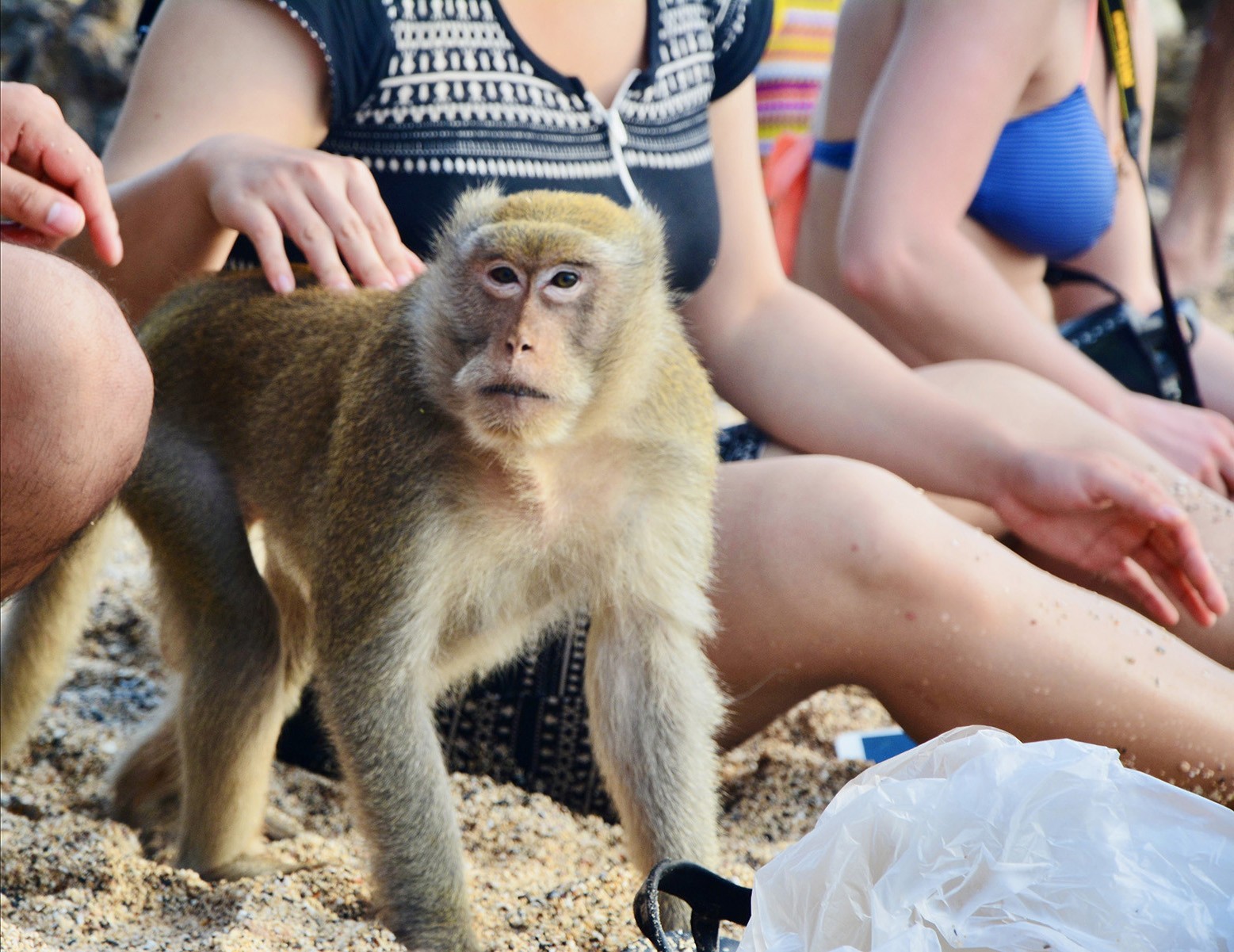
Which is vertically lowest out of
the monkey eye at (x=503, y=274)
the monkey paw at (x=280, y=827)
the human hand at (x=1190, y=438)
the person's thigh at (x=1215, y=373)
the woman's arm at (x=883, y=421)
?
the monkey paw at (x=280, y=827)

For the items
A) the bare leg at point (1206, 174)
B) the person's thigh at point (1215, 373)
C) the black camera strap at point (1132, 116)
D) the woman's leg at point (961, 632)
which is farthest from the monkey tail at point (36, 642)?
the bare leg at point (1206, 174)

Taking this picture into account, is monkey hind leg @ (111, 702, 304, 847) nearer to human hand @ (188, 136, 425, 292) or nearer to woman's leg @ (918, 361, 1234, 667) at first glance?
human hand @ (188, 136, 425, 292)

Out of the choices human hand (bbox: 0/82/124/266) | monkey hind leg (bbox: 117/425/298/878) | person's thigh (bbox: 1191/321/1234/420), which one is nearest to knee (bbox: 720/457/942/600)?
monkey hind leg (bbox: 117/425/298/878)

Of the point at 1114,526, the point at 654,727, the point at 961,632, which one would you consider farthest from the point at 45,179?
the point at 1114,526

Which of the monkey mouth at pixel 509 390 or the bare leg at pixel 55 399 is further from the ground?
the bare leg at pixel 55 399

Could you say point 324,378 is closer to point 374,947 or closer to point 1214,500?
point 374,947

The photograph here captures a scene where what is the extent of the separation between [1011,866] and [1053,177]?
204 cm

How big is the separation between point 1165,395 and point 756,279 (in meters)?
1.10

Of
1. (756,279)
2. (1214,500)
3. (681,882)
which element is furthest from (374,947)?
(1214,500)

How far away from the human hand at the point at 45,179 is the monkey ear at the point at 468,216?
1.65 feet

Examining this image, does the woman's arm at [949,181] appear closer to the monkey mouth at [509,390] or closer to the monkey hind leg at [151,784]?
the monkey mouth at [509,390]

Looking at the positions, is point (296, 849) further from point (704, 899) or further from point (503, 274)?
point (503, 274)

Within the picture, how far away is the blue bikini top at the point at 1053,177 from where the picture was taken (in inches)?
118

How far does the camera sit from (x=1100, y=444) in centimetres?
257
